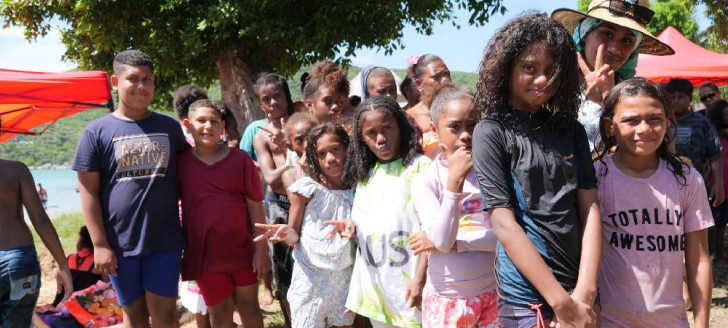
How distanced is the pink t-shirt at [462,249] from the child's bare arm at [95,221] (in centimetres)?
199

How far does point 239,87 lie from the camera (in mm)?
10695

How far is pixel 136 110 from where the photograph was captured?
12.7 feet

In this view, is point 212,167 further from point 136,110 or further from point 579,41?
point 579,41

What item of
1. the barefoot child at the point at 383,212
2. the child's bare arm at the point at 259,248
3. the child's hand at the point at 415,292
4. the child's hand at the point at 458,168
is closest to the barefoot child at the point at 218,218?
the child's bare arm at the point at 259,248

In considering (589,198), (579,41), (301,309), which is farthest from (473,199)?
(301,309)

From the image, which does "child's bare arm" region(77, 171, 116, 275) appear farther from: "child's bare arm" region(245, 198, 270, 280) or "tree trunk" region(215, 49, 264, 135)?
"tree trunk" region(215, 49, 264, 135)

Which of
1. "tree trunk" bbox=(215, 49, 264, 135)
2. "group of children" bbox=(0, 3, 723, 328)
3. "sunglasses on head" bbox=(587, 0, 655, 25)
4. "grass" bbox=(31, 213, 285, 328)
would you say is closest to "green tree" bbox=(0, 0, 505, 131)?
"tree trunk" bbox=(215, 49, 264, 135)

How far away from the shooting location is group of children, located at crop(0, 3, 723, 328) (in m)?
2.15

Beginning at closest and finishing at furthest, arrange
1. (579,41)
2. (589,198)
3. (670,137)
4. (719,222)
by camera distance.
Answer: (589,198), (670,137), (579,41), (719,222)

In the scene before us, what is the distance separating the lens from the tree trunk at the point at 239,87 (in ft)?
34.9

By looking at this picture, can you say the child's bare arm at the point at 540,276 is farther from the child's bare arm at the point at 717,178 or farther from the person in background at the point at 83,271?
the child's bare arm at the point at 717,178

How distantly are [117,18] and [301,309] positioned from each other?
810cm

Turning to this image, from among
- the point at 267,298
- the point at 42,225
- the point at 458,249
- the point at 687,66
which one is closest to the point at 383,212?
the point at 458,249

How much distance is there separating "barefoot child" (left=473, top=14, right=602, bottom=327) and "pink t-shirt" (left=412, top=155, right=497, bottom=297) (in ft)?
1.68
